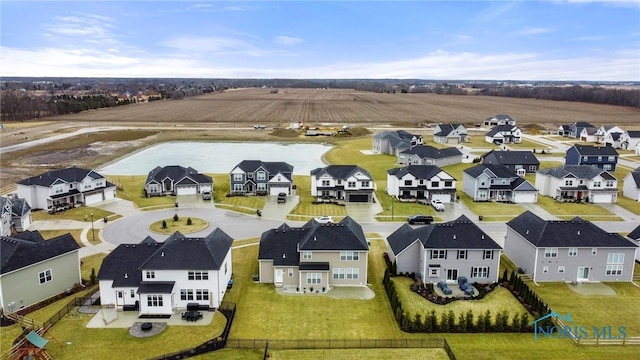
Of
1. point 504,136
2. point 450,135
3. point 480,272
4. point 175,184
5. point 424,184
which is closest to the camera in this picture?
point 480,272

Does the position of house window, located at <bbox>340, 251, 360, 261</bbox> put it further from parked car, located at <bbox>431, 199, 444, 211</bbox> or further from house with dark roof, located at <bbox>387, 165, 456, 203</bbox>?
house with dark roof, located at <bbox>387, 165, 456, 203</bbox>

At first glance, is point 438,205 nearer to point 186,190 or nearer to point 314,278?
point 314,278

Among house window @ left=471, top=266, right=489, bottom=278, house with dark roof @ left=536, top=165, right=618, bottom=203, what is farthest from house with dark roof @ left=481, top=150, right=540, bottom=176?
house window @ left=471, top=266, right=489, bottom=278

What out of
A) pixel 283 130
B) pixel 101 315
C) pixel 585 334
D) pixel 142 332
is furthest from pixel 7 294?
pixel 283 130

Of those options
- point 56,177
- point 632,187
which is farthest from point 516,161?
point 56,177

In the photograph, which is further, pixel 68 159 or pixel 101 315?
pixel 68 159

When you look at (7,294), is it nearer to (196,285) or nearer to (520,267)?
(196,285)
